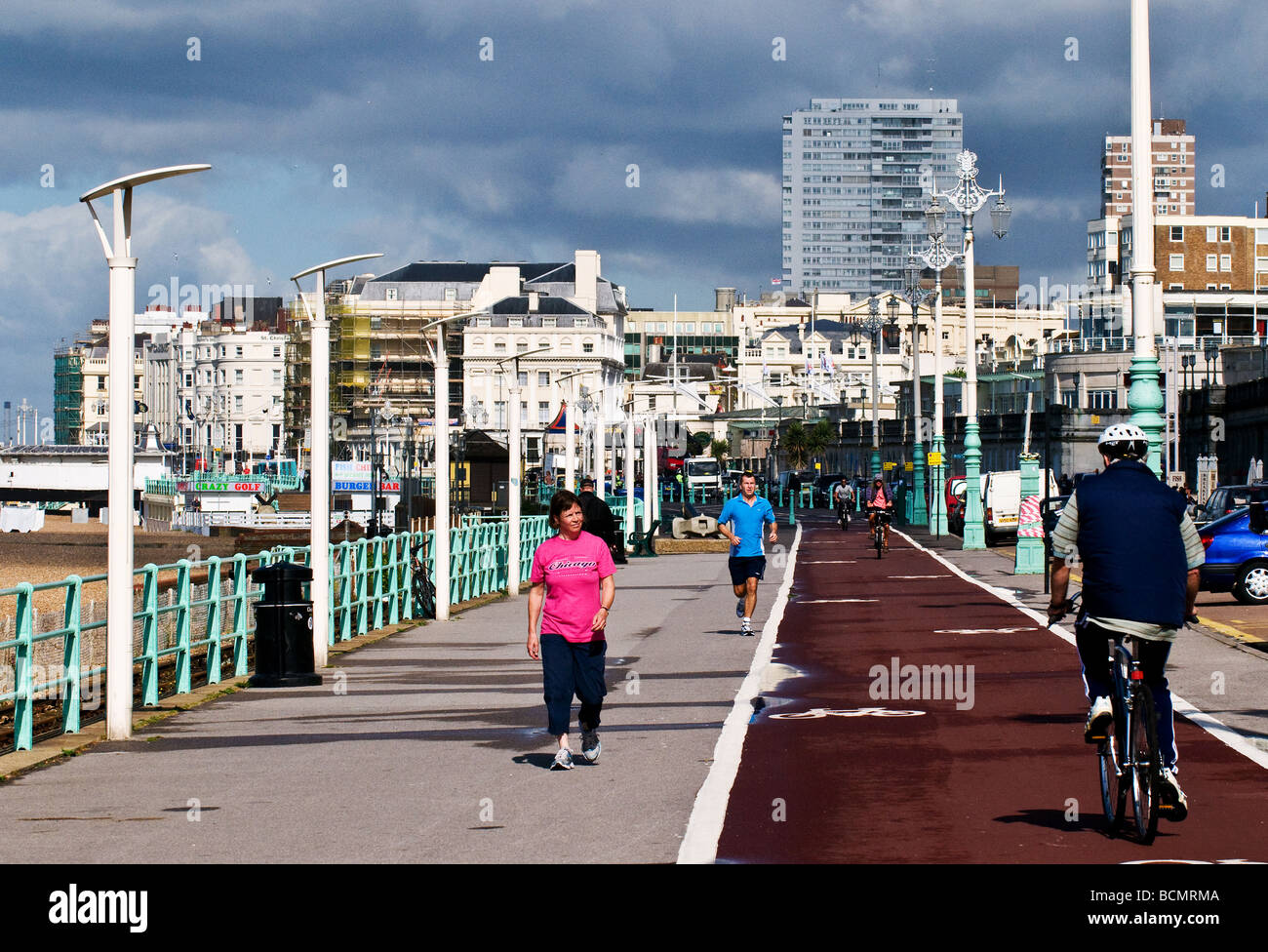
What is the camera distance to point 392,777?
1143cm

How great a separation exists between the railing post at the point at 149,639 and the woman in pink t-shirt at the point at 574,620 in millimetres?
5433

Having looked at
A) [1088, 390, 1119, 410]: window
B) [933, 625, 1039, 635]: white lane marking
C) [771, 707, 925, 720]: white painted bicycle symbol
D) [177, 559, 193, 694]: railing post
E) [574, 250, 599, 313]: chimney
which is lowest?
[933, 625, 1039, 635]: white lane marking

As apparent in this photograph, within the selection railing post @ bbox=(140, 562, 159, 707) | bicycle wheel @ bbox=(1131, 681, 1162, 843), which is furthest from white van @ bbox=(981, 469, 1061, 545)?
bicycle wheel @ bbox=(1131, 681, 1162, 843)

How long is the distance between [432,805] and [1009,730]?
4517mm

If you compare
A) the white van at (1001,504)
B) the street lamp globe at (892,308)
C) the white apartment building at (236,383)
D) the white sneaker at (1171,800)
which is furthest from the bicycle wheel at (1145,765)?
the white apartment building at (236,383)

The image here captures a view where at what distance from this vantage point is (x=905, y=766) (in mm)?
11211

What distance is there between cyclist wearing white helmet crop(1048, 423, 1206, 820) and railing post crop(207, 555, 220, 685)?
1126 centimetres

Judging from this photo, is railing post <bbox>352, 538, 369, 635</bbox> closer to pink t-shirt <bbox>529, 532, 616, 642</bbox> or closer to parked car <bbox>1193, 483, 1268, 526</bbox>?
pink t-shirt <bbox>529, 532, 616, 642</bbox>

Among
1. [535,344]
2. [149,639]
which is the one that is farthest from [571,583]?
[535,344]

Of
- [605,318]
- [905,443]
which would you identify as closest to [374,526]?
[905,443]

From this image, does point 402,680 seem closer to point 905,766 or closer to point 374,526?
point 905,766

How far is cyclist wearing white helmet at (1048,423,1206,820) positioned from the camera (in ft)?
28.4
